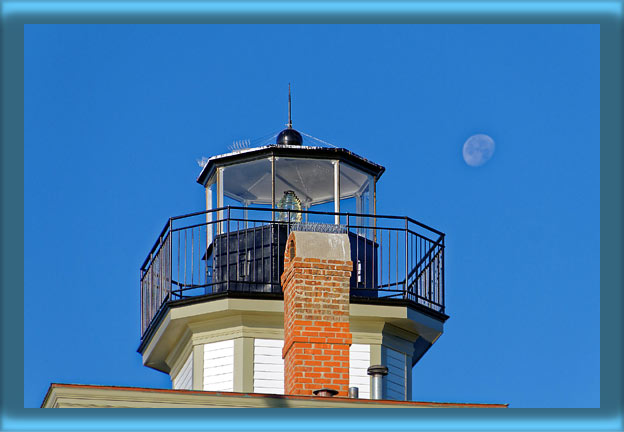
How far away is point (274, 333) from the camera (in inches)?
860

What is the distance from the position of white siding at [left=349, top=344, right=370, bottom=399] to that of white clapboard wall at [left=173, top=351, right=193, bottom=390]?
7.82 feet

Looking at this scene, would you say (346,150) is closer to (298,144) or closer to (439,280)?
(298,144)

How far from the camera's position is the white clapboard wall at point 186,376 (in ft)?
73.6

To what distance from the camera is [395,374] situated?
73.6 feet

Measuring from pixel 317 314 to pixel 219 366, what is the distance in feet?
10.3

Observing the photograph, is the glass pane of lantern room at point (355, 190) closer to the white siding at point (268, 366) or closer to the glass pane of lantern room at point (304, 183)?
the glass pane of lantern room at point (304, 183)

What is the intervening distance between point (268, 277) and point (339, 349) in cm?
334

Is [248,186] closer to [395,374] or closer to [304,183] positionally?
[304,183]

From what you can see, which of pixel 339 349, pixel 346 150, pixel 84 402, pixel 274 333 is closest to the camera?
pixel 84 402

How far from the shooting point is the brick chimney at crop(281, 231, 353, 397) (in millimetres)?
18797

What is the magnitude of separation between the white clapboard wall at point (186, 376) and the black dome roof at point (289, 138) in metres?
3.54

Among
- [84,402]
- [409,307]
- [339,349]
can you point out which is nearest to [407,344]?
[409,307]

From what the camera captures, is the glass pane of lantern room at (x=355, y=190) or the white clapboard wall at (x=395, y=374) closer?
the white clapboard wall at (x=395, y=374)

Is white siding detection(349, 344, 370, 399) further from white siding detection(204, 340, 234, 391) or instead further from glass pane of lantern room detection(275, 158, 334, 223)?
glass pane of lantern room detection(275, 158, 334, 223)
